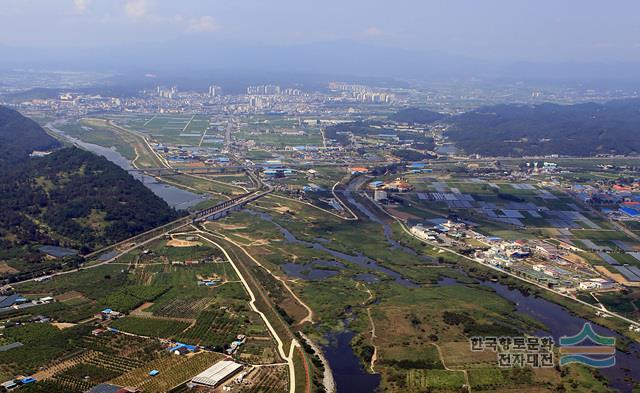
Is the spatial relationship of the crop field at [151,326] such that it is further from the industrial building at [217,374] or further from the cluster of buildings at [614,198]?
the cluster of buildings at [614,198]

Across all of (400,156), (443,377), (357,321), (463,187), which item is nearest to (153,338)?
(357,321)

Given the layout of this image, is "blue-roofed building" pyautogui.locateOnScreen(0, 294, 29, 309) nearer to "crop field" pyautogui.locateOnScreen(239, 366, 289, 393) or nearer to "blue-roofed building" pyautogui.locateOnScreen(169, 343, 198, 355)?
"blue-roofed building" pyautogui.locateOnScreen(169, 343, 198, 355)

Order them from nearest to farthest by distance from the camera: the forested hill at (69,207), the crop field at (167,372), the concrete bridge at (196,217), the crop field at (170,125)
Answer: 1. the crop field at (167,372)
2. the forested hill at (69,207)
3. the concrete bridge at (196,217)
4. the crop field at (170,125)

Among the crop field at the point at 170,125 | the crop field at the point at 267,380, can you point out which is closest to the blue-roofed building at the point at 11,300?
the crop field at the point at 267,380

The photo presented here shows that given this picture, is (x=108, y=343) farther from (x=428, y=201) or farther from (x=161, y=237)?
(x=428, y=201)

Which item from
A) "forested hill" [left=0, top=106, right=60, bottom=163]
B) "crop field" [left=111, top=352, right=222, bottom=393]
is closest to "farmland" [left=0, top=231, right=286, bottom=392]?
"crop field" [left=111, top=352, right=222, bottom=393]

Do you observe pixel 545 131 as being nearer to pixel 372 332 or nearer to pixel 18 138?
pixel 18 138
